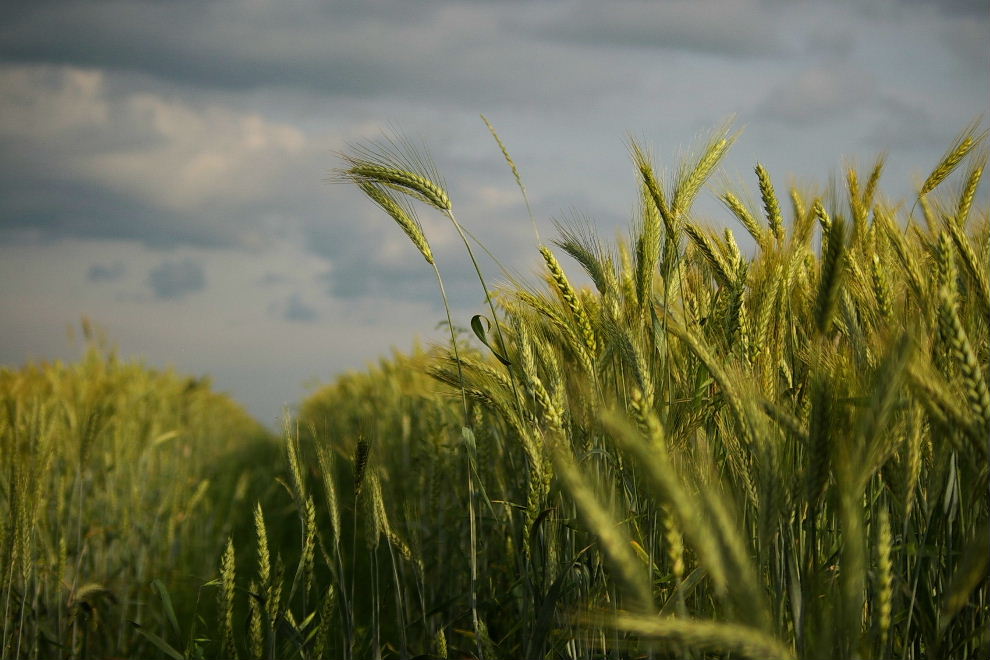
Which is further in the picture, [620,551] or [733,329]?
[733,329]

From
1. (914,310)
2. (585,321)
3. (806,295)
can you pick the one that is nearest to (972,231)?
(806,295)

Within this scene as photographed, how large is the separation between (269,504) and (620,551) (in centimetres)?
599

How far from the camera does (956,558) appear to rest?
5.03ft

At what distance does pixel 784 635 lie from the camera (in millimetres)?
1305

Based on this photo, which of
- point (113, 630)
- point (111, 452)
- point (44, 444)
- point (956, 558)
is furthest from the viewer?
point (111, 452)

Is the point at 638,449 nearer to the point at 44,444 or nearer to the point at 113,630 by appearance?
the point at 44,444

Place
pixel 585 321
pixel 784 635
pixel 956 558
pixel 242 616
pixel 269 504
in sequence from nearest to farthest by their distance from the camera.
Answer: pixel 784 635, pixel 956 558, pixel 585 321, pixel 242 616, pixel 269 504

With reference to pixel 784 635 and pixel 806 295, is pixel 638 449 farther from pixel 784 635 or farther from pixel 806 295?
pixel 806 295

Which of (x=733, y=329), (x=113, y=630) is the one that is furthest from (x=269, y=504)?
(x=733, y=329)

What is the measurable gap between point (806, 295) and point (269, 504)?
5482 mm

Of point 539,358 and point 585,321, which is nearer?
point 585,321

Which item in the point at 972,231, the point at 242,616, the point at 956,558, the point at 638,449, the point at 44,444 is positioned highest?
the point at 972,231

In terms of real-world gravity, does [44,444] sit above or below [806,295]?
below

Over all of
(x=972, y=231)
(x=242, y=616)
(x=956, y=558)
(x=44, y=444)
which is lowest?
(x=242, y=616)
